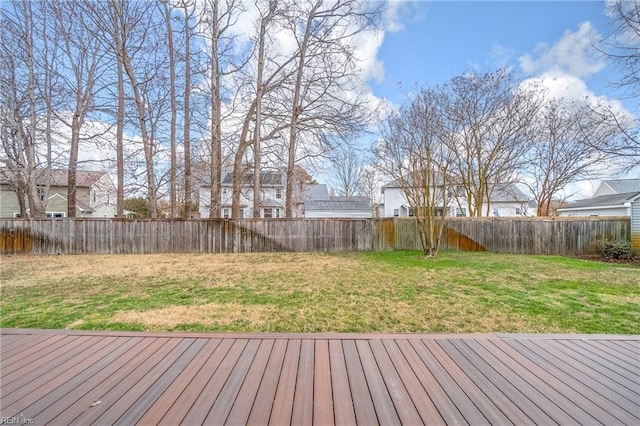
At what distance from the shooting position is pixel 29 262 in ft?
24.2

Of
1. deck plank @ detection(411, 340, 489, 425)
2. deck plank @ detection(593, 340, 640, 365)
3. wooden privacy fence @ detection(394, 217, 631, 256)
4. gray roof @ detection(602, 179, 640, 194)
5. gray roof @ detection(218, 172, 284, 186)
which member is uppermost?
gray roof @ detection(602, 179, 640, 194)

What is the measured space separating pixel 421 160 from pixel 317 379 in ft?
24.3

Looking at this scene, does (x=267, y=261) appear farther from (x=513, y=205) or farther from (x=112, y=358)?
(x=513, y=205)

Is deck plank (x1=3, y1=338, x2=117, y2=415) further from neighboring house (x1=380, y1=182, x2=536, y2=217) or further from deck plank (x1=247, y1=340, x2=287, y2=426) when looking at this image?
neighboring house (x1=380, y1=182, x2=536, y2=217)

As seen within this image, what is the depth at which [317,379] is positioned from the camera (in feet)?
6.14

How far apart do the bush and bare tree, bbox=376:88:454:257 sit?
505cm

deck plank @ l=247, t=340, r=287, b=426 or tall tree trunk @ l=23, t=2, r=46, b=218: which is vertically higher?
tall tree trunk @ l=23, t=2, r=46, b=218

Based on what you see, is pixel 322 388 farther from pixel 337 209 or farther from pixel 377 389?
pixel 337 209

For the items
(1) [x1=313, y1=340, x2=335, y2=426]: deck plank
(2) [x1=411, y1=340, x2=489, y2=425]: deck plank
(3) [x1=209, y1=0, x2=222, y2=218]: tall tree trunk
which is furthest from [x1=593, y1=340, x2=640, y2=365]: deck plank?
(3) [x1=209, y1=0, x2=222, y2=218]: tall tree trunk

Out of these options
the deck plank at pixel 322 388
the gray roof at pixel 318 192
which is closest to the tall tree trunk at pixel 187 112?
the deck plank at pixel 322 388

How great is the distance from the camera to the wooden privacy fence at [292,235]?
8.89 meters

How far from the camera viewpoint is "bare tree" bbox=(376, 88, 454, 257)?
317 inches

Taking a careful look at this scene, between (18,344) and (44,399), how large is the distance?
4.12ft

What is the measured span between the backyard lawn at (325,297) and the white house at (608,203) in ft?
25.4
